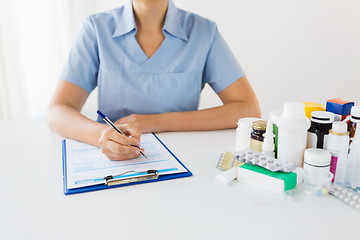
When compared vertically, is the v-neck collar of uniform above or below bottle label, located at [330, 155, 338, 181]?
above

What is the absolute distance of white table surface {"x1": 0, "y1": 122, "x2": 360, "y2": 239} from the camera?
52 cm

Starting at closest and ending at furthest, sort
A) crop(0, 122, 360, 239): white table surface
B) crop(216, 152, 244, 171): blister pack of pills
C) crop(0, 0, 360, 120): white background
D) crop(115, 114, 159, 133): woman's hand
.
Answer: crop(0, 122, 360, 239): white table surface < crop(216, 152, 244, 171): blister pack of pills < crop(115, 114, 159, 133): woman's hand < crop(0, 0, 360, 120): white background

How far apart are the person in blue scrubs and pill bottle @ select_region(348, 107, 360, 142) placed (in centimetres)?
43

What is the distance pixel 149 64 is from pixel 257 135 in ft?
1.78

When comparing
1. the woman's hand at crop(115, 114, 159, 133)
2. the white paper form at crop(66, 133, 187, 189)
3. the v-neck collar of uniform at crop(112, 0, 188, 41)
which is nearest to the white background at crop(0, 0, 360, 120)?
the v-neck collar of uniform at crop(112, 0, 188, 41)

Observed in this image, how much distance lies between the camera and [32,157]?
0.81 m

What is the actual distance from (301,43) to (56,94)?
1738 millimetres

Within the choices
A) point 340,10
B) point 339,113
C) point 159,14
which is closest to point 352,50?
point 340,10

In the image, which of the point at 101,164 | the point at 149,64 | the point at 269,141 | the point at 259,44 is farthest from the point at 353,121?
the point at 259,44

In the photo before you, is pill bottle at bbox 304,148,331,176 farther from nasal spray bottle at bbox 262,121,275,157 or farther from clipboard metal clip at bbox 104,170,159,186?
clipboard metal clip at bbox 104,170,159,186

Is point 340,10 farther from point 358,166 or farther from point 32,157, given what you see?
point 32,157

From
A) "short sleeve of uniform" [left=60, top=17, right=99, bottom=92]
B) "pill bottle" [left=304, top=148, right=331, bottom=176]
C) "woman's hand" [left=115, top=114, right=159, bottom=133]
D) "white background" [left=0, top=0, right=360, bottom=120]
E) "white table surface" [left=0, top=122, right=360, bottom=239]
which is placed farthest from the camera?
"white background" [left=0, top=0, right=360, bottom=120]

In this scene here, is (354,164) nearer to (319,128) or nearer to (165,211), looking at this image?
(319,128)

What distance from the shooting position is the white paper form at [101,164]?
683mm
